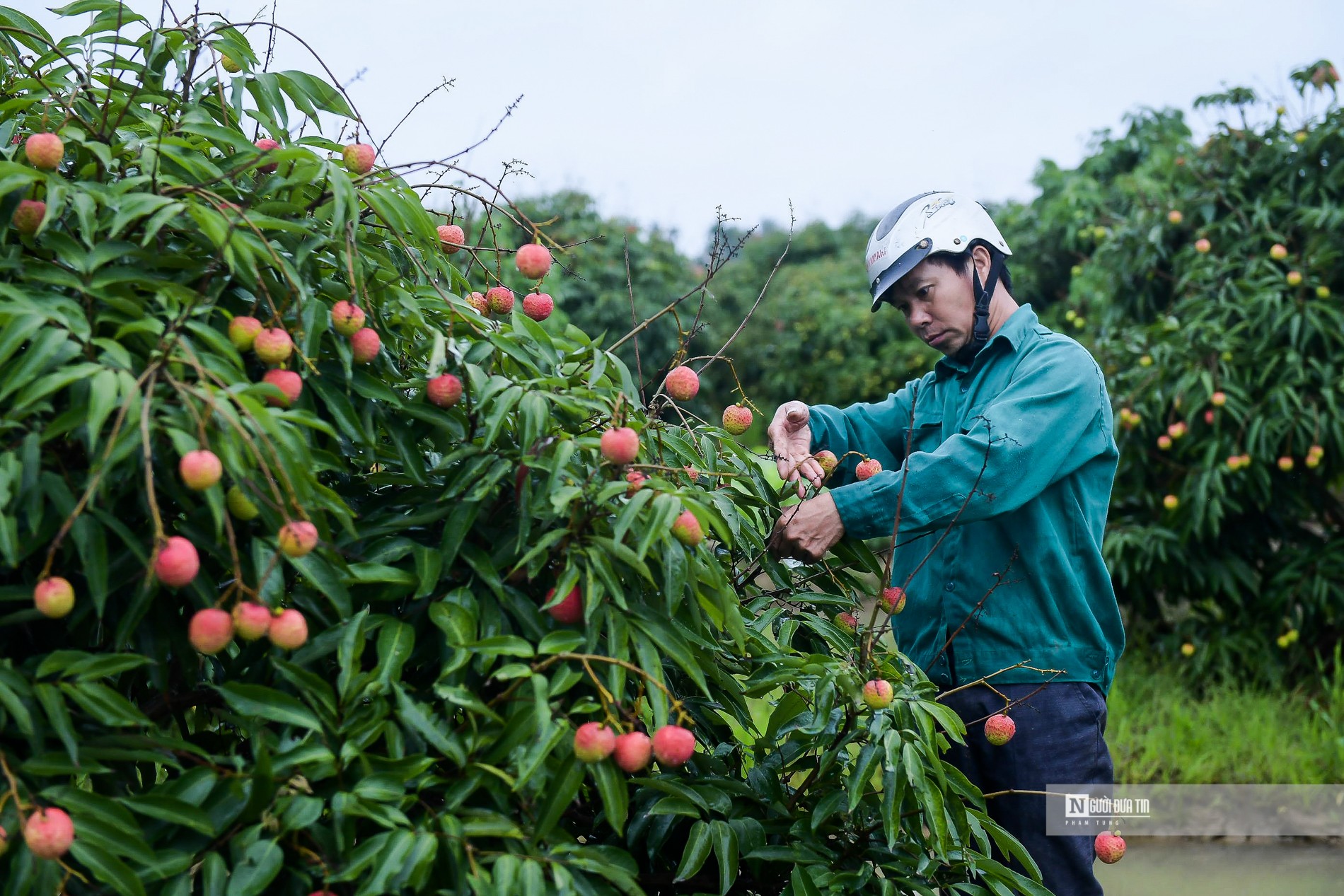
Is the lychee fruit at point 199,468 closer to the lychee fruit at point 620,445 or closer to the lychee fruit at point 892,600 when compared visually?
the lychee fruit at point 620,445

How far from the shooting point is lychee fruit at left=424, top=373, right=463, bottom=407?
151cm

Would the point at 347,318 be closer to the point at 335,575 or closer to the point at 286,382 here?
the point at 286,382

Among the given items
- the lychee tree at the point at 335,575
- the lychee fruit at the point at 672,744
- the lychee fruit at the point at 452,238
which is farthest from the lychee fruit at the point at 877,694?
the lychee fruit at the point at 452,238

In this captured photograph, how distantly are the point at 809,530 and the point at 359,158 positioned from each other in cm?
95

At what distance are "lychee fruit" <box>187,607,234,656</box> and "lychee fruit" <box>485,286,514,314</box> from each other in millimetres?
735

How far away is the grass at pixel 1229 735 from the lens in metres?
4.11

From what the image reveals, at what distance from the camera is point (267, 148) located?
159 centimetres

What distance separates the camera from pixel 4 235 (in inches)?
53.4

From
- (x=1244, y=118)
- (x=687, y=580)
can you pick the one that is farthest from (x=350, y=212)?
(x=1244, y=118)

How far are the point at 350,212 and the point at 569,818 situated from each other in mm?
903

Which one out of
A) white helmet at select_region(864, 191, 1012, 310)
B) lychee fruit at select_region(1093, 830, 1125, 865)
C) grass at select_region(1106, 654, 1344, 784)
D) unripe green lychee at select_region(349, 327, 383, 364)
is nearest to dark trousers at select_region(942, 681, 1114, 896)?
lychee fruit at select_region(1093, 830, 1125, 865)

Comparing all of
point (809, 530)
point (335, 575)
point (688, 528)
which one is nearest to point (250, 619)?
point (335, 575)

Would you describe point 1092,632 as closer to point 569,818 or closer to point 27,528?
point 569,818

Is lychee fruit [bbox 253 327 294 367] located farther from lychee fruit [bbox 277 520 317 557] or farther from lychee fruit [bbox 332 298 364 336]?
lychee fruit [bbox 277 520 317 557]
